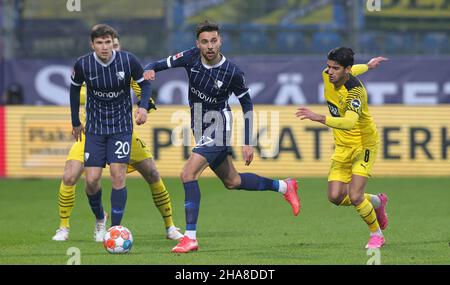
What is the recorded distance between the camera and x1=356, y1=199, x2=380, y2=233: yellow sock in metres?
10.1

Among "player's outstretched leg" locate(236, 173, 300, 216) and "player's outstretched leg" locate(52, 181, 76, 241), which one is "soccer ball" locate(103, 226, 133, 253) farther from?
"player's outstretched leg" locate(52, 181, 76, 241)

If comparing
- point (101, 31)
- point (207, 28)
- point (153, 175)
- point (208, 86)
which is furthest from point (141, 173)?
point (207, 28)

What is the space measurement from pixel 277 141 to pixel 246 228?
767 cm

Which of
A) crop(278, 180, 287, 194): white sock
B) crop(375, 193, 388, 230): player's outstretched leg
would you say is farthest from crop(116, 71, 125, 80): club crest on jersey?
crop(375, 193, 388, 230): player's outstretched leg

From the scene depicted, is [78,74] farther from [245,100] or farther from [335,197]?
[335,197]

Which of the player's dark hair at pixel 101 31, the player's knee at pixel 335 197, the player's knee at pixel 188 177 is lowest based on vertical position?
the player's knee at pixel 335 197

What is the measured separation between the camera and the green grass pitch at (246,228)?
921cm

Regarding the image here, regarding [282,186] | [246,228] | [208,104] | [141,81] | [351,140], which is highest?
[141,81]

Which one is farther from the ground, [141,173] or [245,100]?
[245,100]

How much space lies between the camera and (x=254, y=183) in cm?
1062

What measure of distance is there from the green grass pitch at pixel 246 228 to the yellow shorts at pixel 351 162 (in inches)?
26.7

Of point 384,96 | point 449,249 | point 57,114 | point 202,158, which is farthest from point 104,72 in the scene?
point 384,96

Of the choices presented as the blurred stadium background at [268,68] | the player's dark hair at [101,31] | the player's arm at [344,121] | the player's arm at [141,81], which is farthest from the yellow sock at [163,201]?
the blurred stadium background at [268,68]

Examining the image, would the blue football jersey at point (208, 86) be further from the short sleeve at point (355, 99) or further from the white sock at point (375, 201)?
the white sock at point (375, 201)
